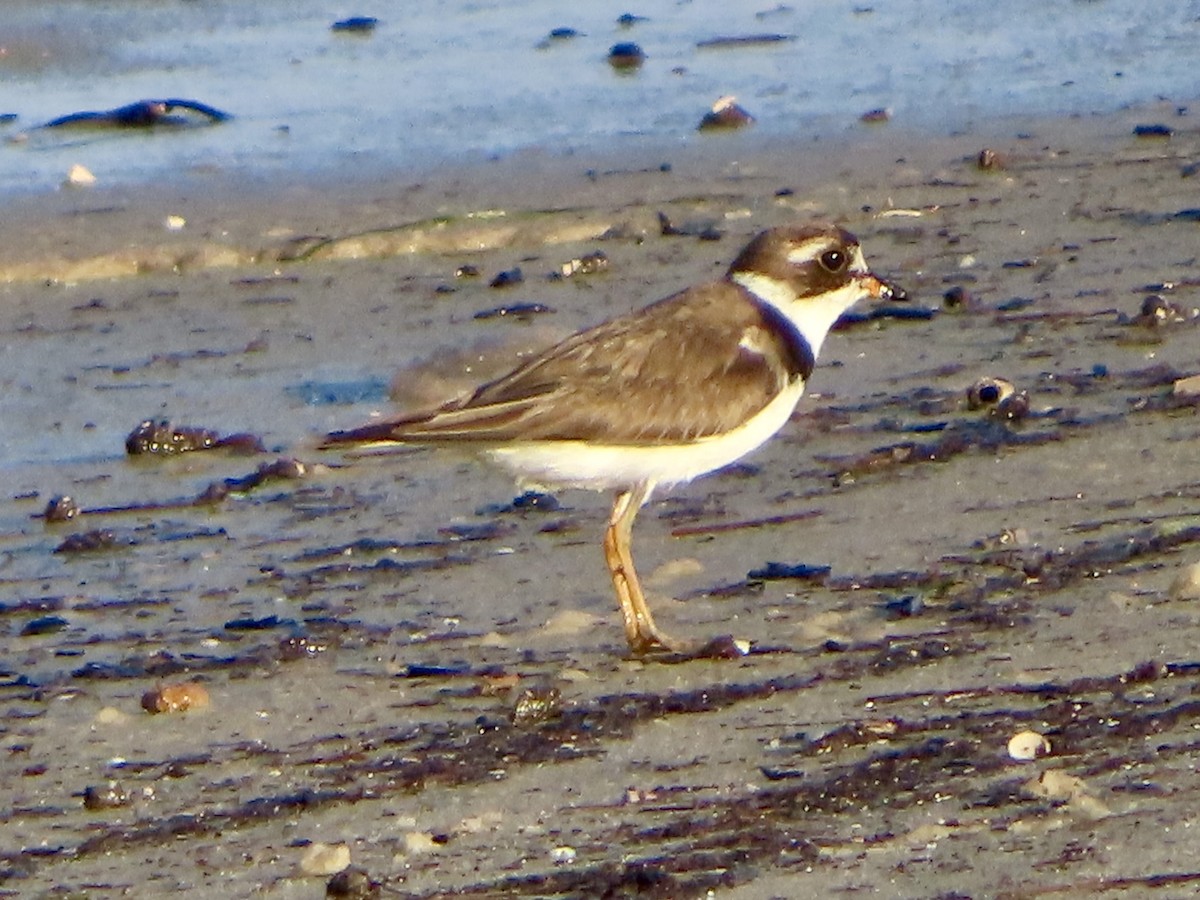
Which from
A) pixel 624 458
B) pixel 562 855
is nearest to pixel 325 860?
pixel 562 855

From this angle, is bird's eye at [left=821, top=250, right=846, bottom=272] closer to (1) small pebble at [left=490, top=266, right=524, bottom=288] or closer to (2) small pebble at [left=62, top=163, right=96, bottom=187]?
(1) small pebble at [left=490, top=266, right=524, bottom=288]

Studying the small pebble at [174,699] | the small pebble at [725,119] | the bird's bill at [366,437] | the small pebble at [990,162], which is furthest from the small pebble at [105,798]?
the small pebble at [725,119]

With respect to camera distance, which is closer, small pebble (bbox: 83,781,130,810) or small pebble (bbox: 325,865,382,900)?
small pebble (bbox: 325,865,382,900)

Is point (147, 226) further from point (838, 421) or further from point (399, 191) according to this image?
point (838, 421)

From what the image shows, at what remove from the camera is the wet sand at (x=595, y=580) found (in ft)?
12.1

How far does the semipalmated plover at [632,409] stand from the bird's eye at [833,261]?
0.31 meters

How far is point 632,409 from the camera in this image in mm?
4934

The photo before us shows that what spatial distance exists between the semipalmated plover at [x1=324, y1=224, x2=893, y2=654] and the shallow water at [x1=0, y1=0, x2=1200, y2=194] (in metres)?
4.15

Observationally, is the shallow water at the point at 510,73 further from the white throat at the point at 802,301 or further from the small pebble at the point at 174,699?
the small pebble at the point at 174,699

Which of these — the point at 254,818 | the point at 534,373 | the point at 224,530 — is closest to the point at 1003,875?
the point at 254,818

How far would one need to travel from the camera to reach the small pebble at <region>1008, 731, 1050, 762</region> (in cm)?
383

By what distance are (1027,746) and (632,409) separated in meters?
1.39

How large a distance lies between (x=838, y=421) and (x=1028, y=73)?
4.61 m

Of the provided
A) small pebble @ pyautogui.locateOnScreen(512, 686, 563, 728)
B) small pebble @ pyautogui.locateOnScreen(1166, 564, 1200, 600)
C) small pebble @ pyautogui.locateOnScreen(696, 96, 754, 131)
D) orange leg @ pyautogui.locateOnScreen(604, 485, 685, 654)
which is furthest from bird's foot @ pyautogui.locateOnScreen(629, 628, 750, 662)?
small pebble @ pyautogui.locateOnScreen(696, 96, 754, 131)
